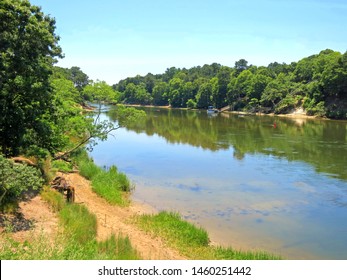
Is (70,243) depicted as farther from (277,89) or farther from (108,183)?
(277,89)

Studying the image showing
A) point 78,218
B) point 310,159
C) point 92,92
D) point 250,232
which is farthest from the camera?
point 310,159

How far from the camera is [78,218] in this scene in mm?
14805

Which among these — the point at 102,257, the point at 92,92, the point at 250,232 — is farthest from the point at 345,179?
the point at 102,257

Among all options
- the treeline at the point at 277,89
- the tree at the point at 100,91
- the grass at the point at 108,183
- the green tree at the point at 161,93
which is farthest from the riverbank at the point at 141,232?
the green tree at the point at 161,93

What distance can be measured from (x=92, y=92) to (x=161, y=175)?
8.20m

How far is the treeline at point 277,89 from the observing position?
8425 cm

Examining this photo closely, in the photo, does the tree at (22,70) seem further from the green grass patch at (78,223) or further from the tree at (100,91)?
the tree at (100,91)

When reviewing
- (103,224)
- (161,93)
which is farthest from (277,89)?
(103,224)

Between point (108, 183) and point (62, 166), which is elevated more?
point (62, 166)

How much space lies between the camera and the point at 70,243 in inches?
437

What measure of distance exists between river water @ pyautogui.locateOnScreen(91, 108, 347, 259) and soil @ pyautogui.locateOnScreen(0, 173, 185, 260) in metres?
2.97

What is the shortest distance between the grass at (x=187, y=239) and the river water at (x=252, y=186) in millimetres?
1303

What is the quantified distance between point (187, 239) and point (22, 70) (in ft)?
33.3

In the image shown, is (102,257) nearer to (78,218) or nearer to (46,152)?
(78,218)
